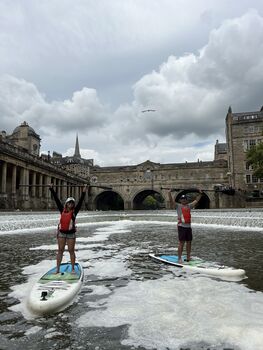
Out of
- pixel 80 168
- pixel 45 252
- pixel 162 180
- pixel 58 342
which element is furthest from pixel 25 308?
pixel 80 168

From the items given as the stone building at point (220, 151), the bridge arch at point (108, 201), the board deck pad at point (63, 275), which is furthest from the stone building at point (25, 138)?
the board deck pad at point (63, 275)

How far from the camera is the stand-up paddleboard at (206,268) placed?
20.5 ft

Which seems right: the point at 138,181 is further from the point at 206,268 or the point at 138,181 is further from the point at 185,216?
the point at 206,268

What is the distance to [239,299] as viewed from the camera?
194 inches

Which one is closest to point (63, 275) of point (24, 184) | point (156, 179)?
point (24, 184)

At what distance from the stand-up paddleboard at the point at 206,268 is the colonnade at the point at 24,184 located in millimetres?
25498

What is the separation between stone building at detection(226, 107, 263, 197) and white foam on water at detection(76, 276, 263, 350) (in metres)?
50.5

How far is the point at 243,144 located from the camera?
54.4m

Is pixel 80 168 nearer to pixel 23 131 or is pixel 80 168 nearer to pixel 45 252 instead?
pixel 23 131

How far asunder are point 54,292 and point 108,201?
8212 cm

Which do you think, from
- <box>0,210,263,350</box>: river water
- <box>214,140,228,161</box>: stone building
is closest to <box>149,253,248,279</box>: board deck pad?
<box>0,210,263,350</box>: river water

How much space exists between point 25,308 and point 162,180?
68688 mm

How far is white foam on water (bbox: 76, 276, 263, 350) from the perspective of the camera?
3.57 m

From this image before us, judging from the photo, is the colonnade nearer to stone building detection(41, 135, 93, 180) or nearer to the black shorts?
the black shorts
